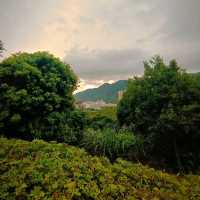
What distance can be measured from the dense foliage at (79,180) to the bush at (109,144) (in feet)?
49.4

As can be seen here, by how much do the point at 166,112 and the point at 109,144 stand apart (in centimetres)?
500

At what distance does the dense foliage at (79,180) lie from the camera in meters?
6.08

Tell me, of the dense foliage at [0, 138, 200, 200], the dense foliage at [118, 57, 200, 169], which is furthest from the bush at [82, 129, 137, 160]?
the dense foliage at [0, 138, 200, 200]

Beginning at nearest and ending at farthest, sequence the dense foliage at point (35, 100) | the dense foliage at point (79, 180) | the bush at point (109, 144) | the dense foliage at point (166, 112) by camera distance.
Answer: the dense foliage at point (79, 180)
the dense foliage at point (166, 112)
the dense foliage at point (35, 100)
the bush at point (109, 144)

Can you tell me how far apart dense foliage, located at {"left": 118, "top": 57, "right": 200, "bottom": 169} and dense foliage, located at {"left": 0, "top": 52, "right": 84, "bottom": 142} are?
4.13 meters

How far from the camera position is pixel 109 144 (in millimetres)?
22641

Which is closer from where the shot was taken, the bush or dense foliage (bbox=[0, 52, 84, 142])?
dense foliage (bbox=[0, 52, 84, 142])

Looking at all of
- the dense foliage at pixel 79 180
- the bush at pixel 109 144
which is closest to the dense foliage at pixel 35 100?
the bush at pixel 109 144

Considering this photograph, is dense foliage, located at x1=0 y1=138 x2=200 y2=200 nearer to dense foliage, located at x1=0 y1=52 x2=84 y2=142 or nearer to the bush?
dense foliage, located at x1=0 y1=52 x2=84 y2=142

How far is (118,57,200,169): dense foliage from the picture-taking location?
1986cm

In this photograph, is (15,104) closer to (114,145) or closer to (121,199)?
(114,145)

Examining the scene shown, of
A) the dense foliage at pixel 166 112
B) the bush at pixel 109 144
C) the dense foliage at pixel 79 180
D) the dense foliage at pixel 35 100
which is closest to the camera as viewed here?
the dense foliage at pixel 79 180

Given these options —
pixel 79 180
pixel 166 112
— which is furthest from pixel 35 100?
pixel 79 180

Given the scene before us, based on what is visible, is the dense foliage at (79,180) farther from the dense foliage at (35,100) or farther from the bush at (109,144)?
the bush at (109,144)
